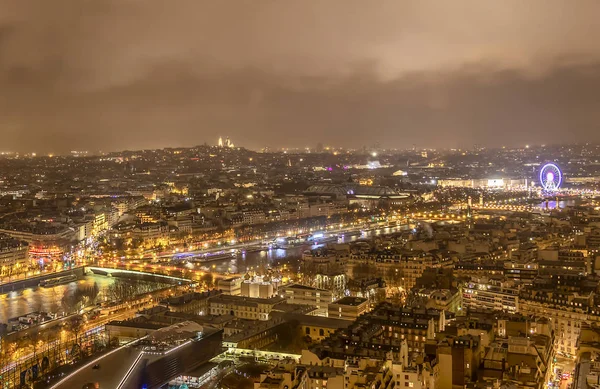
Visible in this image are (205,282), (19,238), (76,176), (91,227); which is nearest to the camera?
(205,282)

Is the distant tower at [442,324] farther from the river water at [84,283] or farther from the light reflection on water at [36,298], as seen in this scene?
the light reflection on water at [36,298]

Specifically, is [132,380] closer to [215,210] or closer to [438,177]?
[215,210]

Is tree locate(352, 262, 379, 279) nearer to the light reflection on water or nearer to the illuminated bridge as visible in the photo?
the illuminated bridge

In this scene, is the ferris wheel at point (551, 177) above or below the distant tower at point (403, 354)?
above

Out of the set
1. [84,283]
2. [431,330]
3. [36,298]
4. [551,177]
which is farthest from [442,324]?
[551,177]

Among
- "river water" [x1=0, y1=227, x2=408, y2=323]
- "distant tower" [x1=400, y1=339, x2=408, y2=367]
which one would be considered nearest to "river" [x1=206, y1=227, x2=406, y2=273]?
"river water" [x1=0, y1=227, x2=408, y2=323]

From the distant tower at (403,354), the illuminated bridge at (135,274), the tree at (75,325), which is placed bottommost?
the tree at (75,325)

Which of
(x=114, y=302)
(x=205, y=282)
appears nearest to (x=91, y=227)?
(x=205, y=282)

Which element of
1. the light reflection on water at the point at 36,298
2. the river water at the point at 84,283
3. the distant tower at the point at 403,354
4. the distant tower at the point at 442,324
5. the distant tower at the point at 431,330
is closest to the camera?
the distant tower at the point at 403,354

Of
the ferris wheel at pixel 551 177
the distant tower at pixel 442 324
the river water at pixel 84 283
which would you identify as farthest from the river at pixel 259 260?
the ferris wheel at pixel 551 177
